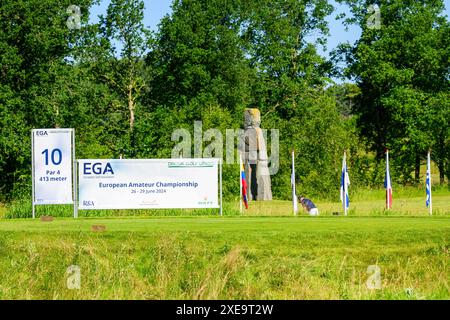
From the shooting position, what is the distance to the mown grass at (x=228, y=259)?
15305mm

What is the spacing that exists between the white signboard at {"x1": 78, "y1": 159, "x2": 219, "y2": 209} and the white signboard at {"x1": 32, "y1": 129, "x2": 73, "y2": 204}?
0.78m

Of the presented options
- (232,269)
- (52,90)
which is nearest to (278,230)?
(232,269)

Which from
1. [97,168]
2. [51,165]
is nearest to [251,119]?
[97,168]

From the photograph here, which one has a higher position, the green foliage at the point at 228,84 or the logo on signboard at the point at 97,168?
the green foliage at the point at 228,84

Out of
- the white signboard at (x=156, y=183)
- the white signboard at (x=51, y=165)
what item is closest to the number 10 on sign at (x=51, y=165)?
the white signboard at (x=51, y=165)

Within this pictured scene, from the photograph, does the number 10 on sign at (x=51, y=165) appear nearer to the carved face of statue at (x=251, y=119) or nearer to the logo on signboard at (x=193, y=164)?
the logo on signboard at (x=193, y=164)

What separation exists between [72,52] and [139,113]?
7338 millimetres

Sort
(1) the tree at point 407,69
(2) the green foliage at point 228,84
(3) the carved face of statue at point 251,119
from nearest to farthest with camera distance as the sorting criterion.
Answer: (3) the carved face of statue at point 251,119 → (2) the green foliage at point 228,84 → (1) the tree at point 407,69

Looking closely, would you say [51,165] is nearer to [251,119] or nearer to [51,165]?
[51,165]

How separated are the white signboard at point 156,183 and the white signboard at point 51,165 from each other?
78 centimetres

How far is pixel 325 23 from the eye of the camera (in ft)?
210

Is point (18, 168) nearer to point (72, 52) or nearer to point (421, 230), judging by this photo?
point (72, 52)

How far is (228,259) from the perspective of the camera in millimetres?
16312
